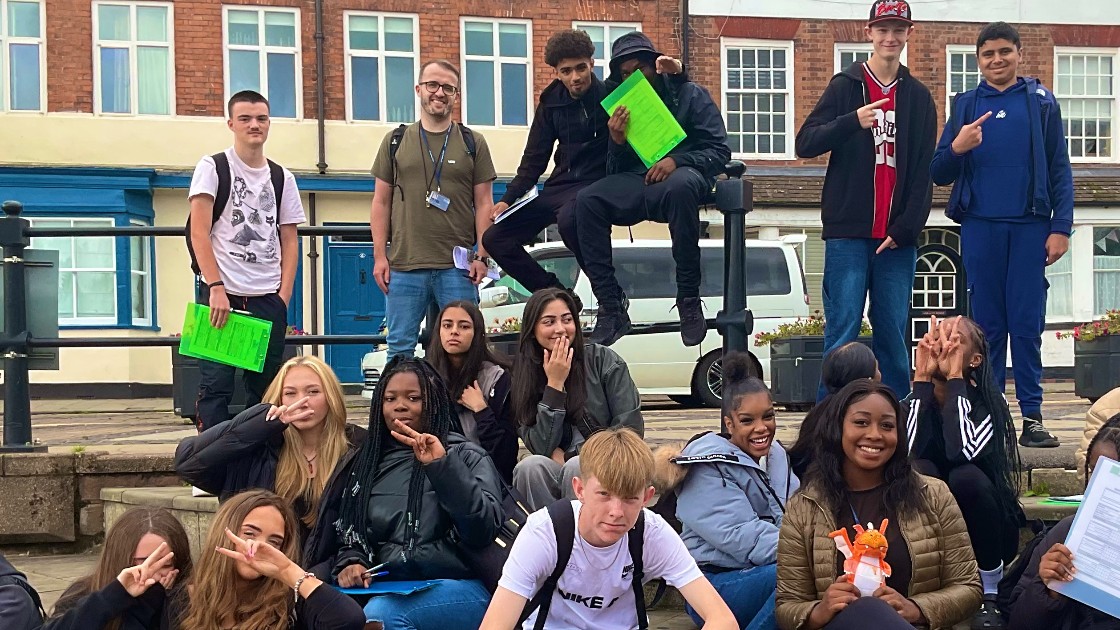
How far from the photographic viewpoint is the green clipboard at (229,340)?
575 cm

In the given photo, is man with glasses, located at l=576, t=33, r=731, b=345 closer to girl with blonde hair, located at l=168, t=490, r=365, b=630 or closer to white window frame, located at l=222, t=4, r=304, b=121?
girl with blonde hair, located at l=168, t=490, r=365, b=630

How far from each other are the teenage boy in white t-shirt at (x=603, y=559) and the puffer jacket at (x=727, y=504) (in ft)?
2.28

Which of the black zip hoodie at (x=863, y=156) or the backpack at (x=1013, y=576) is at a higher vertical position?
the black zip hoodie at (x=863, y=156)

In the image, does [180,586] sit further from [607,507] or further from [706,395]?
[706,395]

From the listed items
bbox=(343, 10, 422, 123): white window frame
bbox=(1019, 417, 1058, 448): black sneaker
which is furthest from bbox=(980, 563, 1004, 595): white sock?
bbox=(343, 10, 422, 123): white window frame

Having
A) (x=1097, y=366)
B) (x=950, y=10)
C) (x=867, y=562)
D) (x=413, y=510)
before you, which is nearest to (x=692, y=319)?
(x=413, y=510)

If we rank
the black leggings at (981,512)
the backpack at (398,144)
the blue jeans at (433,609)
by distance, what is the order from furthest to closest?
the backpack at (398,144)
the black leggings at (981,512)
the blue jeans at (433,609)

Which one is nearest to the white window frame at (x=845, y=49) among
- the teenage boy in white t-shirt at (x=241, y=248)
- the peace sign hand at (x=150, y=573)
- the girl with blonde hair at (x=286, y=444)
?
the teenage boy in white t-shirt at (x=241, y=248)

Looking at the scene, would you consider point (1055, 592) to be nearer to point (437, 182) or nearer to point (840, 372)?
point (840, 372)

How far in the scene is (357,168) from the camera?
776 inches

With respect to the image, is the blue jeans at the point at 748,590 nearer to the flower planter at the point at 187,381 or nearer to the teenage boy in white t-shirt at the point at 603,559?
the teenage boy in white t-shirt at the point at 603,559

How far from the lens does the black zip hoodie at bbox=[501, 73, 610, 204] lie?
6.03 metres

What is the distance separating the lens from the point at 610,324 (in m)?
6.05

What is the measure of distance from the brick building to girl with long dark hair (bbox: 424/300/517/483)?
522 inches
